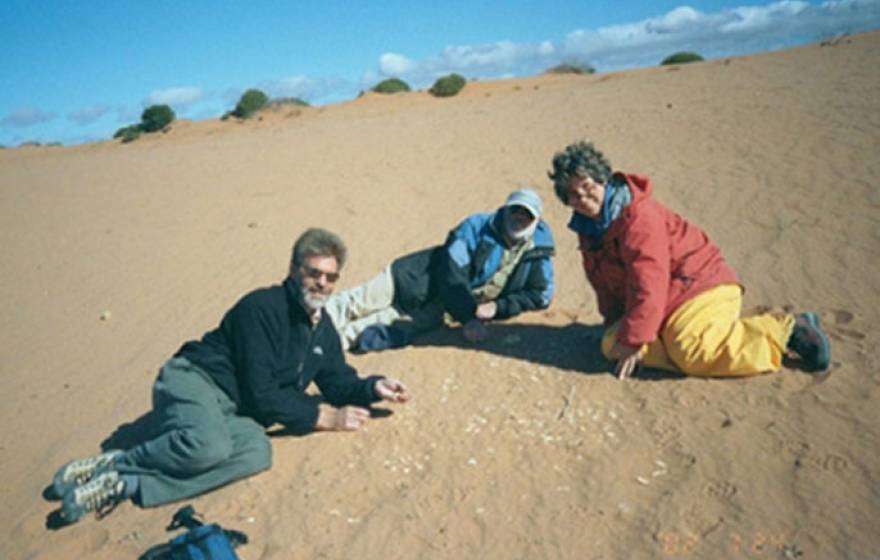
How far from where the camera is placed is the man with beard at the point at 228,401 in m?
3.46

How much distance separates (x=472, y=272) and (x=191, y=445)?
2520 mm

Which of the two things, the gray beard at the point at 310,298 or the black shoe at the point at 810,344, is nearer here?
the gray beard at the point at 310,298

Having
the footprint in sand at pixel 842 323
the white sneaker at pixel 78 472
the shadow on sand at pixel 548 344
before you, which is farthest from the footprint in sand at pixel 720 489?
A: the white sneaker at pixel 78 472

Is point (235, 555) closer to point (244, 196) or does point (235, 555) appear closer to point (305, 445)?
point (305, 445)

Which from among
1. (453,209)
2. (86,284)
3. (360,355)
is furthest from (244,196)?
(360,355)

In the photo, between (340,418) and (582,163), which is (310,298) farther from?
(582,163)

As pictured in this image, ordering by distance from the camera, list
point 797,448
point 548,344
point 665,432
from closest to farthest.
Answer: point 797,448, point 665,432, point 548,344

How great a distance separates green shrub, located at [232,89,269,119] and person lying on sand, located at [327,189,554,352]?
22536mm

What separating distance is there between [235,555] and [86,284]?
6.17 metres

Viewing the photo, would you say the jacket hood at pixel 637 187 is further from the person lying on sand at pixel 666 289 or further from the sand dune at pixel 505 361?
the sand dune at pixel 505 361

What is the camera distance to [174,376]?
363 cm

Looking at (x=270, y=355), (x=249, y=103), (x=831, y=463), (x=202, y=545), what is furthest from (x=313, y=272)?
(x=249, y=103)

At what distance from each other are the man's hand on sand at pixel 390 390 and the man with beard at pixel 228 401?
15.7 inches

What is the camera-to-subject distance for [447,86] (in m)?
25.4
